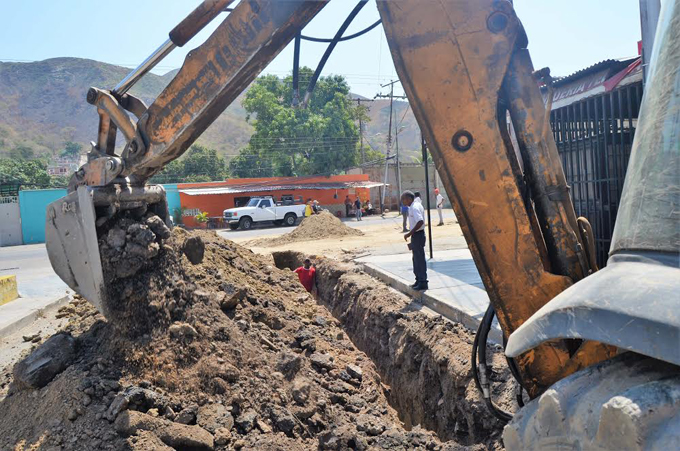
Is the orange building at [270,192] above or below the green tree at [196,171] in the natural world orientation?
below

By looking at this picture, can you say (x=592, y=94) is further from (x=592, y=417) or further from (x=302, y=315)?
(x=592, y=417)

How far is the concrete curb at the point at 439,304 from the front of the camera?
19.1 feet

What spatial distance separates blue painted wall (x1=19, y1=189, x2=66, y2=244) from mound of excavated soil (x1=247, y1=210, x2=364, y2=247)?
16768 mm

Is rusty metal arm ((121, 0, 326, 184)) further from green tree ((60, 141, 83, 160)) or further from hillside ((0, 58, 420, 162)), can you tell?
hillside ((0, 58, 420, 162))

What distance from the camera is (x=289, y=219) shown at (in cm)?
3108

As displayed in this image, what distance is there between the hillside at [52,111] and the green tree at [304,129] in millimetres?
105094

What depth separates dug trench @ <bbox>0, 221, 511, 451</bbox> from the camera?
3.93m

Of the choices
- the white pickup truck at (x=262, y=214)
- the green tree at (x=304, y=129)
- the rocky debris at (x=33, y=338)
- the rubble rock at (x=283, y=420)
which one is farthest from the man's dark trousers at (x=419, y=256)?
the green tree at (x=304, y=129)

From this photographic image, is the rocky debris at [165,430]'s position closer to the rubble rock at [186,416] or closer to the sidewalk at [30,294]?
the rubble rock at [186,416]

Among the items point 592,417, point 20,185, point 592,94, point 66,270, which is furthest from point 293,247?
point 20,185

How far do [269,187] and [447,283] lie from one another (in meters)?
28.4

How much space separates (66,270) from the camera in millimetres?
4527

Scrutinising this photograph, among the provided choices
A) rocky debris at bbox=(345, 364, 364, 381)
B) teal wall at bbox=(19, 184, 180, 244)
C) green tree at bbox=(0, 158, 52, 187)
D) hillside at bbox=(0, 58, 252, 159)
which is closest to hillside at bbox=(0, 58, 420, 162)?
hillside at bbox=(0, 58, 252, 159)

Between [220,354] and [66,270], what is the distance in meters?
1.50
